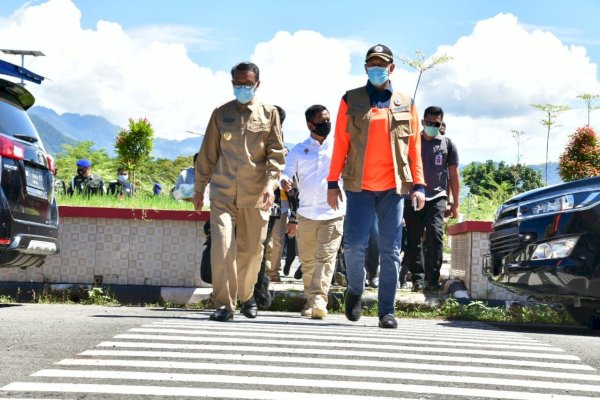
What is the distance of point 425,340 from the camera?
23.0 feet

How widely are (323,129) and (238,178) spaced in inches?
58.0

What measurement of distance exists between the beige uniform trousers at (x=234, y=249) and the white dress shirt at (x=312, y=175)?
891 millimetres

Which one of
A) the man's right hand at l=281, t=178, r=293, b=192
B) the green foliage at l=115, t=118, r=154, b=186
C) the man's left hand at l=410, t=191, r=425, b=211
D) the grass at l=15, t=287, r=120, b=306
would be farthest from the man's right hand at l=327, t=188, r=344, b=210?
the green foliage at l=115, t=118, r=154, b=186

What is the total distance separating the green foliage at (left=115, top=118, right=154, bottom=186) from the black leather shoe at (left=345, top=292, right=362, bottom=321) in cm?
2178

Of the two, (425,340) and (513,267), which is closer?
(425,340)

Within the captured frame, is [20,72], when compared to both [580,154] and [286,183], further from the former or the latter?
[580,154]

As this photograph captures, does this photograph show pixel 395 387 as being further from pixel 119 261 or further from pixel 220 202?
pixel 119 261

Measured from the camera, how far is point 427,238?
35.1 ft

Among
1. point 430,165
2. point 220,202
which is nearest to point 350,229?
point 220,202

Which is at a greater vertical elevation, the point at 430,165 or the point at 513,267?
the point at 430,165

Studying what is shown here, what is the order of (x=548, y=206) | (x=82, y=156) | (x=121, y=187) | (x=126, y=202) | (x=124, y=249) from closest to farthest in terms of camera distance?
(x=548, y=206) < (x=124, y=249) < (x=126, y=202) < (x=121, y=187) < (x=82, y=156)

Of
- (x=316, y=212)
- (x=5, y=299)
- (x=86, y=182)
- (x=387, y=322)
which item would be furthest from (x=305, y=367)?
(x=86, y=182)

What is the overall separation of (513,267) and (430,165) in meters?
2.31

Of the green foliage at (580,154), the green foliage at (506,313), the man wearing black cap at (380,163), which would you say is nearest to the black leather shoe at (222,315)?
the man wearing black cap at (380,163)
